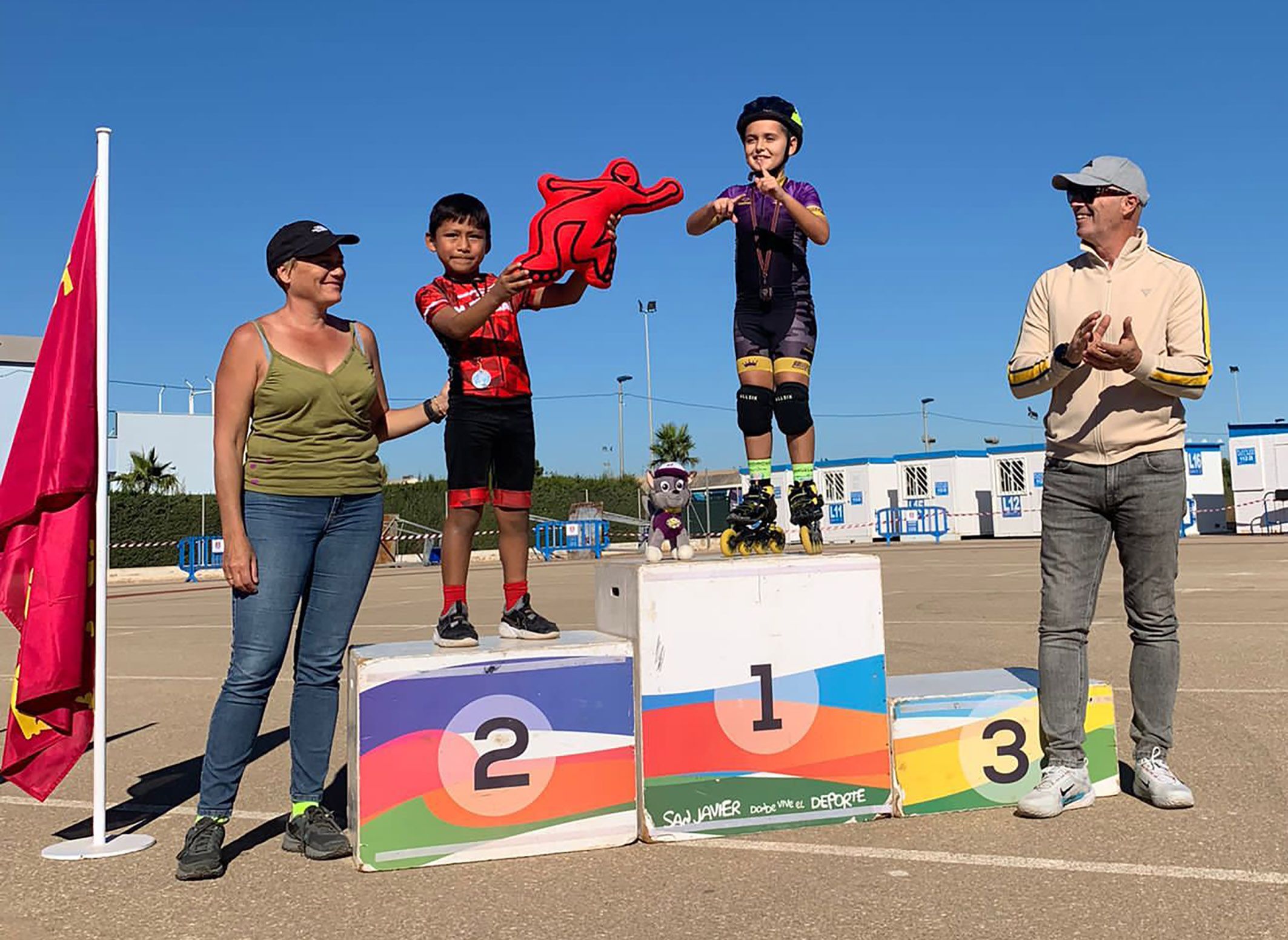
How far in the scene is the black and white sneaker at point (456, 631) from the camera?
3.95 m

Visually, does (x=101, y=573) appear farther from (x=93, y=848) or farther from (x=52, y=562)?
(x=93, y=848)

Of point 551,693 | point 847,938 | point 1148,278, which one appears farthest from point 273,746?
point 1148,278

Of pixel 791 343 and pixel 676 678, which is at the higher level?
pixel 791 343

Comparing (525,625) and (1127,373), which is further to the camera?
(525,625)

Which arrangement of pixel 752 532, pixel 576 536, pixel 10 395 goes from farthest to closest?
pixel 10 395, pixel 576 536, pixel 752 532

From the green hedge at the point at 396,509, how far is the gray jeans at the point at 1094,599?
Result: 25.4 meters

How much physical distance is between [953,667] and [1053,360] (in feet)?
12.8

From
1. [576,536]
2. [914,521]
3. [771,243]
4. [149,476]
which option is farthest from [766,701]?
[149,476]

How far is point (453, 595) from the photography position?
4211mm

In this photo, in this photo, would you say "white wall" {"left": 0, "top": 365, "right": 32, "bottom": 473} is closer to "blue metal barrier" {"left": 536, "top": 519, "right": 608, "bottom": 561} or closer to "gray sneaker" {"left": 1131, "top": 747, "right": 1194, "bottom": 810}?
"blue metal barrier" {"left": 536, "top": 519, "right": 608, "bottom": 561}

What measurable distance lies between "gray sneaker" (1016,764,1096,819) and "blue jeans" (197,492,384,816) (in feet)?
8.35

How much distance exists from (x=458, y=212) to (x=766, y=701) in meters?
2.28

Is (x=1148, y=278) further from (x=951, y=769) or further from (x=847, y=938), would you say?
(x=847, y=938)

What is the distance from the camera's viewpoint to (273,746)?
5.86 metres
